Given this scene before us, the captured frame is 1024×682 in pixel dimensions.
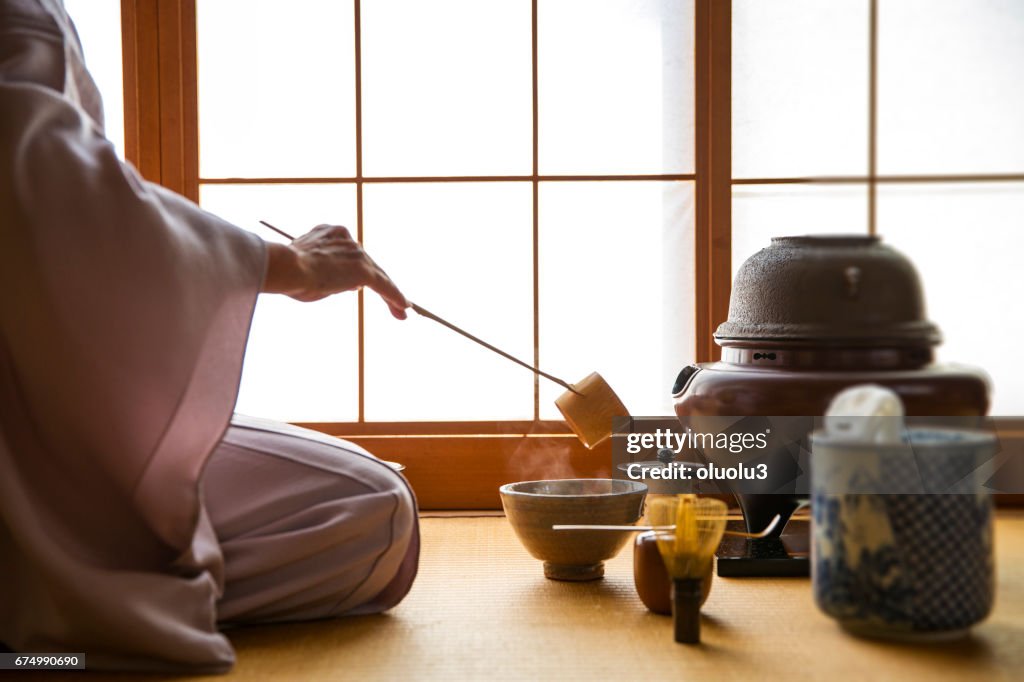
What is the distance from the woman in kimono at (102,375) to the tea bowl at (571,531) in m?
0.65

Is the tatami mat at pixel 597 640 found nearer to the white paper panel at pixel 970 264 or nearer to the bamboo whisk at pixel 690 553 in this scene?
the bamboo whisk at pixel 690 553

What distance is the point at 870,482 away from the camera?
3.32 ft

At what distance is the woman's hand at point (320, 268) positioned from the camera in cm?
162

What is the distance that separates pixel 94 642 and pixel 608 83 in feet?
6.77

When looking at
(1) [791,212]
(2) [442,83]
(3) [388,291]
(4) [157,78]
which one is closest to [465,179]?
(2) [442,83]

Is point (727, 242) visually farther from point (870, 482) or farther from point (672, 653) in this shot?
point (870, 482)

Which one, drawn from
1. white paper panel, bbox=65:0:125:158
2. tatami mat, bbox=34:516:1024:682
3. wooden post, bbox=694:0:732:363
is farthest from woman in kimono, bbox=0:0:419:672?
wooden post, bbox=694:0:732:363

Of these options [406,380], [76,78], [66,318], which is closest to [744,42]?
[406,380]

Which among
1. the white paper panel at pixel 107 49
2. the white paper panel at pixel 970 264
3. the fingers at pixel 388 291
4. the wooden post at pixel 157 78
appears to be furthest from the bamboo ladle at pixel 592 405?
the white paper panel at pixel 970 264

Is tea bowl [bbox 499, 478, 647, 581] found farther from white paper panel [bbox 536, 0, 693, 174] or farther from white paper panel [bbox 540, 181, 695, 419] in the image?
white paper panel [bbox 536, 0, 693, 174]

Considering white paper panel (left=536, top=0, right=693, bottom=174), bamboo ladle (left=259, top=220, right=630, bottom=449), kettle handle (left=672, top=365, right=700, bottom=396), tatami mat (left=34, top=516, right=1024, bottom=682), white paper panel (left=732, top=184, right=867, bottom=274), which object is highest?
white paper panel (left=536, top=0, right=693, bottom=174)

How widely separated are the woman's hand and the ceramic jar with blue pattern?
2.91 ft

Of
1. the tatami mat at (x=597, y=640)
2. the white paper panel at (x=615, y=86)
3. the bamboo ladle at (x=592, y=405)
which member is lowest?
the tatami mat at (x=597, y=640)

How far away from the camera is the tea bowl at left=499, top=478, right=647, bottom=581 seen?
2053 millimetres
